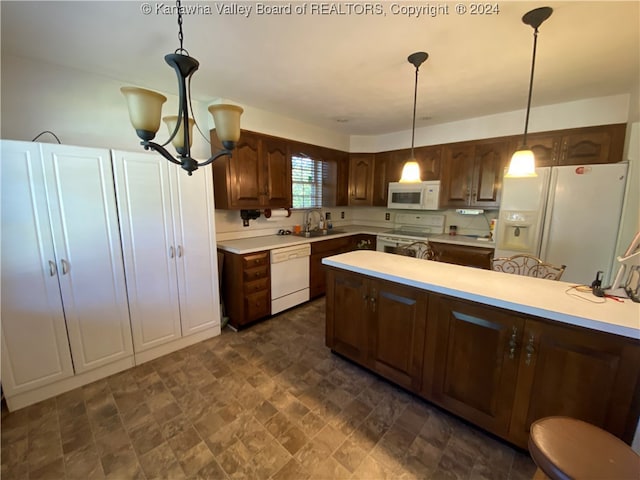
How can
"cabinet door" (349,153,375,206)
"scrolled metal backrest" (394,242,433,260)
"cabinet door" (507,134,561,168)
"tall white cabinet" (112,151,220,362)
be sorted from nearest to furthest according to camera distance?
1. "tall white cabinet" (112,151,220,362)
2. "scrolled metal backrest" (394,242,433,260)
3. "cabinet door" (507,134,561,168)
4. "cabinet door" (349,153,375,206)

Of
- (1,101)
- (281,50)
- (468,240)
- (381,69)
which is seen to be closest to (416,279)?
(381,69)

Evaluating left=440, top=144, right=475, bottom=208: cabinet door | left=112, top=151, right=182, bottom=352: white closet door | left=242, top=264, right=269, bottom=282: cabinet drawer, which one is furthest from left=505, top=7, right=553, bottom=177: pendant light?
left=112, top=151, right=182, bottom=352: white closet door

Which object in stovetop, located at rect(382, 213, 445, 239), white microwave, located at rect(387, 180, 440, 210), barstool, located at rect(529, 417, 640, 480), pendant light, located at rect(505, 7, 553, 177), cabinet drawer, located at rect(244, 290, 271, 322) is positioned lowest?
cabinet drawer, located at rect(244, 290, 271, 322)

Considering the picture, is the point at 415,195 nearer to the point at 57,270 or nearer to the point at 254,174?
the point at 254,174

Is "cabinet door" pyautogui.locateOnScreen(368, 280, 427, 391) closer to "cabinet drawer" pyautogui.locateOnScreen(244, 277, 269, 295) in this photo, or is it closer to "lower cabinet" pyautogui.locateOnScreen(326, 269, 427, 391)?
"lower cabinet" pyautogui.locateOnScreen(326, 269, 427, 391)

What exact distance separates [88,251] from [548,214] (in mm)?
4168

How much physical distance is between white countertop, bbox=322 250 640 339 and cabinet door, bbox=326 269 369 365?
13 centimetres

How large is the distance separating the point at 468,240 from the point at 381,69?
2448 millimetres

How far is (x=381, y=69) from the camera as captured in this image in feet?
6.99

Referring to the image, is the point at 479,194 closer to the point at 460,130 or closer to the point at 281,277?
the point at 460,130

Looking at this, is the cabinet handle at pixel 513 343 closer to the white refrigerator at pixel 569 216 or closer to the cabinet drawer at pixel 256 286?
the white refrigerator at pixel 569 216

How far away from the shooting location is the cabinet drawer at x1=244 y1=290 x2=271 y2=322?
9.57ft

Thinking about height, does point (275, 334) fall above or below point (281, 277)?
below

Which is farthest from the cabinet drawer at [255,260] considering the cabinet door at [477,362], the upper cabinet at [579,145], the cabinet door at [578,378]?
the upper cabinet at [579,145]
